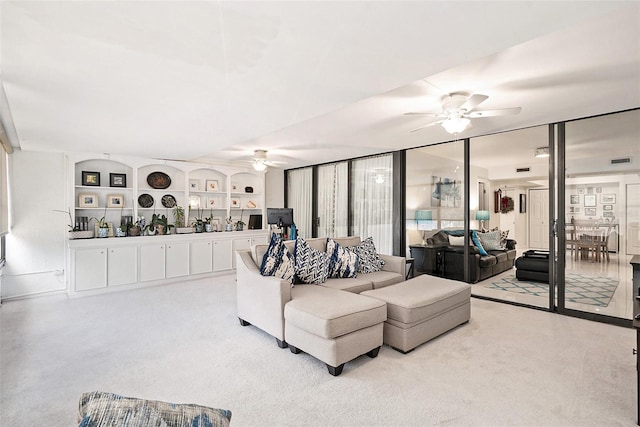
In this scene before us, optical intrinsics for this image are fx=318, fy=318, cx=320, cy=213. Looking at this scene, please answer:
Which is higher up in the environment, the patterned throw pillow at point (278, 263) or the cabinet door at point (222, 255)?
the patterned throw pillow at point (278, 263)

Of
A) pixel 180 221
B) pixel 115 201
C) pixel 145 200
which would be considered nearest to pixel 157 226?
pixel 180 221

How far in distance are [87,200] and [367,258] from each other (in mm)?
4622

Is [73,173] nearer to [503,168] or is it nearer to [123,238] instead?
[123,238]

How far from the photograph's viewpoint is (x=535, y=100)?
2992mm

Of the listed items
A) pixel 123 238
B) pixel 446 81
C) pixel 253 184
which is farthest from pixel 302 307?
pixel 253 184

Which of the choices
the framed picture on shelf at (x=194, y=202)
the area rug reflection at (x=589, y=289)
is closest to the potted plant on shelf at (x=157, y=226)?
the framed picture on shelf at (x=194, y=202)

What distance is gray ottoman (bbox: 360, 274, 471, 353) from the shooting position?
2.72 metres

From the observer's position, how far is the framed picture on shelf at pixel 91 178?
5.13 meters

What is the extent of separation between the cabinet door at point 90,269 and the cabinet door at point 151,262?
52cm

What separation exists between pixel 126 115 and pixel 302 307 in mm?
2574

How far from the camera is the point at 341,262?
3719mm

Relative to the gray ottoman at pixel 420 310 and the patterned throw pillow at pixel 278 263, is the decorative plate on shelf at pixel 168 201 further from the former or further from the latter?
the gray ottoman at pixel 420 310

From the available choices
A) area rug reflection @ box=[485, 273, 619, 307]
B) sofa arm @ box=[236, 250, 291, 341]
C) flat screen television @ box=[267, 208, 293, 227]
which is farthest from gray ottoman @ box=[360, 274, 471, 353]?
flat screen television @ box=[267, 208, 293, 227]

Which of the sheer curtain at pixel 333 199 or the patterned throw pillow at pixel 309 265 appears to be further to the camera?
the sheer curtain at pixel 333 199
